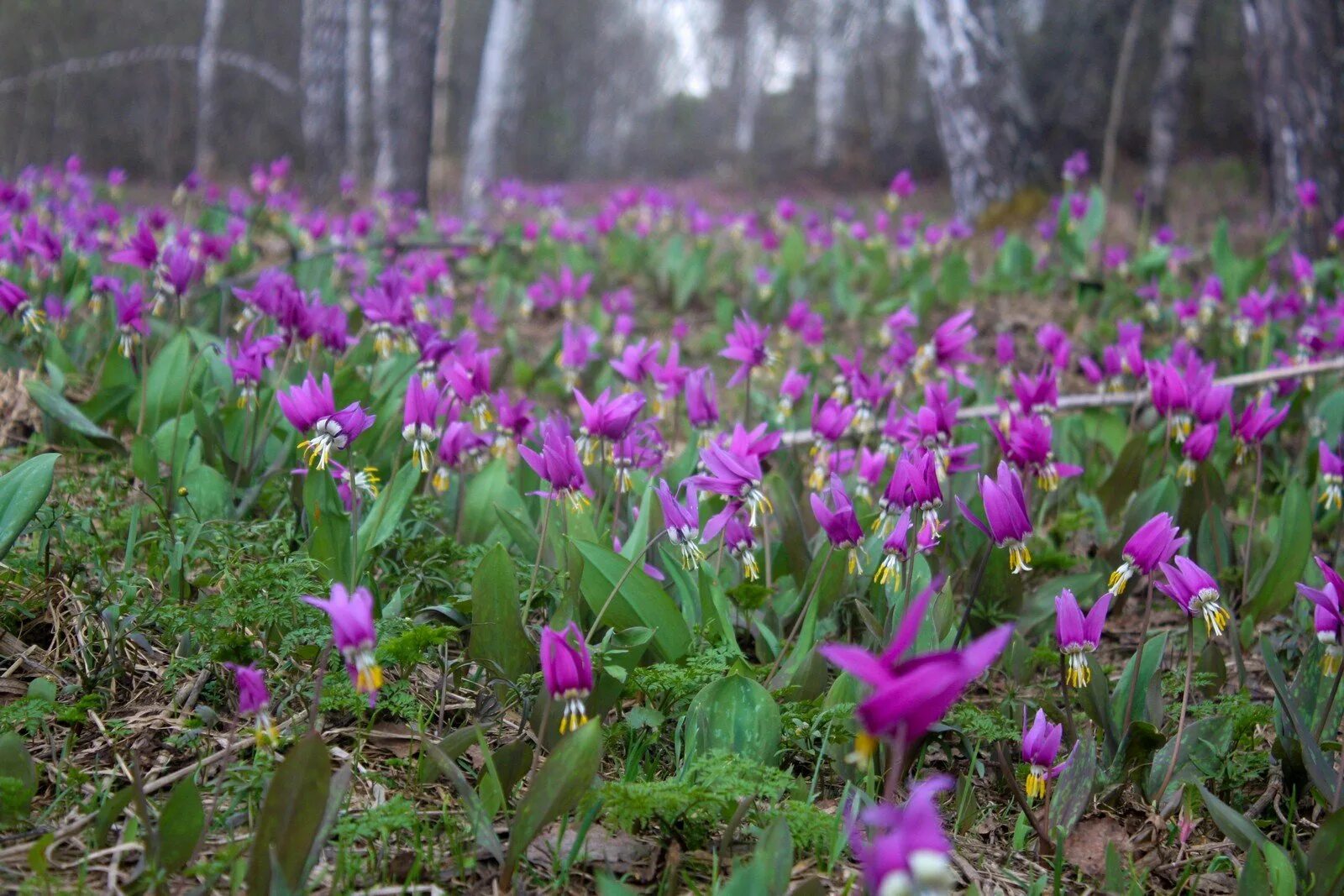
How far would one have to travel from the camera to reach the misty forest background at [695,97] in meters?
8.63

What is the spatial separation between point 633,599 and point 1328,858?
1.22m

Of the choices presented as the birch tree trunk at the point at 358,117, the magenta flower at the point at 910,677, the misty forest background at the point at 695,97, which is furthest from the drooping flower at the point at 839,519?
the birch tree trunk at the point at 358,117

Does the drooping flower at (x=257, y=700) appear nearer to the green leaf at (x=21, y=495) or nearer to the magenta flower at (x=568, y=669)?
the magenta flower at (x=568, y=669)

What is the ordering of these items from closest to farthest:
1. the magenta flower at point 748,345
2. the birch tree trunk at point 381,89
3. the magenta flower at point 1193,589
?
the magenta flower at point 1193,589, the magenta flower at point 748,345, the birch tree trunk at point 381,89

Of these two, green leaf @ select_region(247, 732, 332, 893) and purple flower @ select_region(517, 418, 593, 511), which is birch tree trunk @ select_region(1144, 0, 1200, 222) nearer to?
purple flower @ select_region(517, 418, 593, 511)

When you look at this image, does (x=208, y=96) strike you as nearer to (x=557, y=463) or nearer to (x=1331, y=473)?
(x=557, y=463)

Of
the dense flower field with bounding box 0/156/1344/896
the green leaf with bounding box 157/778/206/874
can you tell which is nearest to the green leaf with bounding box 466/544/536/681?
the dense flower field with bounding box 0/156/1344/896

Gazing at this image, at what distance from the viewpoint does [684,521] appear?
6.63ft

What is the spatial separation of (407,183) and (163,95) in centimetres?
1095

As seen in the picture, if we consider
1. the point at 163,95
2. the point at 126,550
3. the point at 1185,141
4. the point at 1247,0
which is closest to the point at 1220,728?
the point at 126,550

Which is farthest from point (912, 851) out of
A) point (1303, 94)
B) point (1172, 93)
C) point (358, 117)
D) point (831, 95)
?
point (831, 95)

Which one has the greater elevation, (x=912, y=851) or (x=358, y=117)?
(x=358, y=117)

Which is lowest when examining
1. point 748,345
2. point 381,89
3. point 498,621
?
point 498,621

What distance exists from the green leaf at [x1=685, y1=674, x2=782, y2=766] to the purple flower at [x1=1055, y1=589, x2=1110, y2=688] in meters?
0.52
